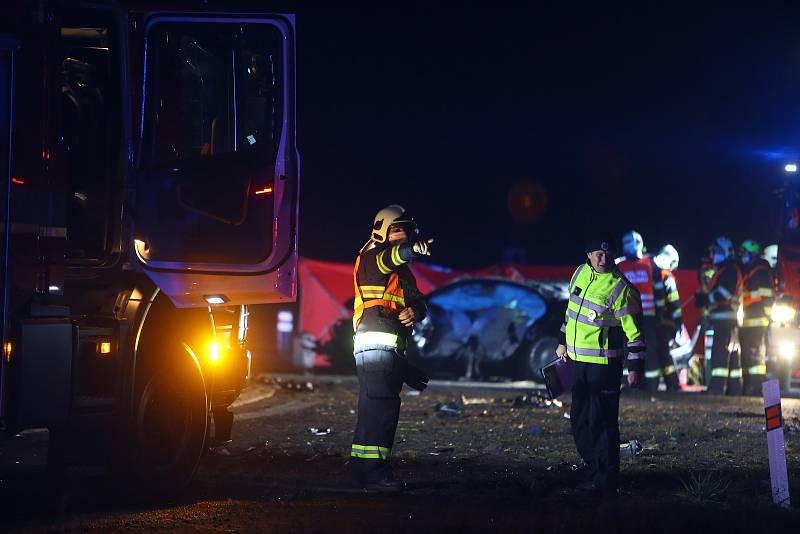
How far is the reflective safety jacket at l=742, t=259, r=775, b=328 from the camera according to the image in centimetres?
1491

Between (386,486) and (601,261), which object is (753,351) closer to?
(601,261)

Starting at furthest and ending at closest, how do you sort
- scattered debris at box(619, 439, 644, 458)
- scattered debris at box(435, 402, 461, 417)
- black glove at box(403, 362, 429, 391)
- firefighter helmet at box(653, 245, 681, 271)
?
1. firefighter helmet at box(653, 245, 681, 271)
2. scattered debris at box(435, 402, 461, 417)
3. scattered debris at box(619, 439, 644, 458)
4. black glove at box(403, 362, 429, 391)

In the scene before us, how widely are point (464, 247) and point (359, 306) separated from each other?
36192 millimetres

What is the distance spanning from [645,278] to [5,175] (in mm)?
10832

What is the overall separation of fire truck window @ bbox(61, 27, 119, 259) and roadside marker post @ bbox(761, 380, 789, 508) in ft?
14.4

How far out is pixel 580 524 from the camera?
611 centimetres

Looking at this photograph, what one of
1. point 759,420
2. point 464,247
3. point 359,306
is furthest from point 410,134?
point 359,306

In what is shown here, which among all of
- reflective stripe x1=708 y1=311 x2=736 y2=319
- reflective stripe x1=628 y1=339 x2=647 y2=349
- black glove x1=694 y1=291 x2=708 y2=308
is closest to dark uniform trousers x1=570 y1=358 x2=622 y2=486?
reflective stripe x1=628 y1=339 x2=647 y2=349

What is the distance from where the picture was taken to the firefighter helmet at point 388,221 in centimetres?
764

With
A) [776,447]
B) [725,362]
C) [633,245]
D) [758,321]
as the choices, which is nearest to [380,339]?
[776,447]

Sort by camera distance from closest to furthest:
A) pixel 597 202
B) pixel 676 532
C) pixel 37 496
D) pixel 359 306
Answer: pixel 676 532 → pixel 37 496 → pixel 359 306 → pixel 597 202

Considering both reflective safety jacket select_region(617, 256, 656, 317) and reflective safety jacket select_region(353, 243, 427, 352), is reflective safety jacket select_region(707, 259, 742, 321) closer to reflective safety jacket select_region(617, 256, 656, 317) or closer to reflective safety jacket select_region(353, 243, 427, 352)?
reflective safety jacket select_region(617, 256, 656, 317)

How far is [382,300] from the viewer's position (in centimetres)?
753

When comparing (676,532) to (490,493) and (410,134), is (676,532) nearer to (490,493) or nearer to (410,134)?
(490,493)
